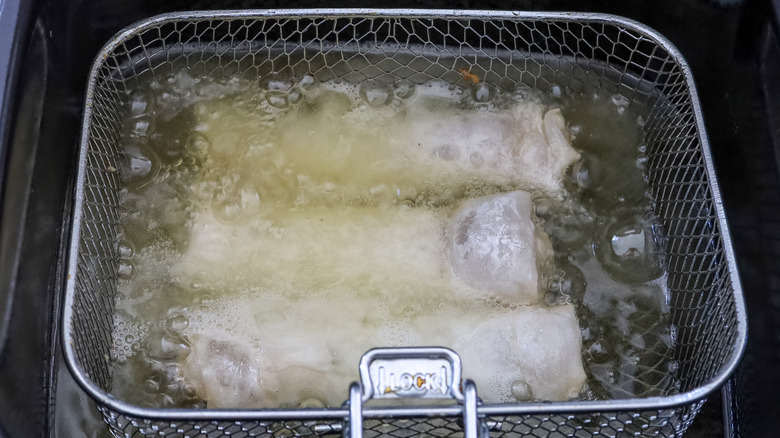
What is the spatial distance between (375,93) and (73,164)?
0.47 m

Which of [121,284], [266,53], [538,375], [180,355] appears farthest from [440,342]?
[266,53]

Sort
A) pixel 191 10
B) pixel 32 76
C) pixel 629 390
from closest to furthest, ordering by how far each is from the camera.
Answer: pixel 32 76 < pixel 629 390 < pixel 191 10

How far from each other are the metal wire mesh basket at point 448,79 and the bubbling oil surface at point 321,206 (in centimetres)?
3

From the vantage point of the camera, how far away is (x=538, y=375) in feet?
3.10

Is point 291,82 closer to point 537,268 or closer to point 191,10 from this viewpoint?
point 191,10

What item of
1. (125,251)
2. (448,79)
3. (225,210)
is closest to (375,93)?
(448,79)

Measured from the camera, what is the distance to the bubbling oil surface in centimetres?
99

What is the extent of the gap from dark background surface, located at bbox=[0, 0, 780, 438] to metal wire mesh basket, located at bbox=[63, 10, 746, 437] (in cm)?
4

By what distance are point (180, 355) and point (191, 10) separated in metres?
0.54

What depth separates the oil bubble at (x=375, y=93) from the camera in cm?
113

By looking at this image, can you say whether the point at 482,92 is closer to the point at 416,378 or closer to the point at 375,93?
the point at 375,93

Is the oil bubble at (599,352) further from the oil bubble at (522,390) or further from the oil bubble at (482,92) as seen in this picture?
the oil bubble at (482,92)

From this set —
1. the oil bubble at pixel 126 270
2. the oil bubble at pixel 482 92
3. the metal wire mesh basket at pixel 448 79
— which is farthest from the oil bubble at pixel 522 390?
the oil bubble at pixel 126 270

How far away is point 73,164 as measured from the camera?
1.02m
